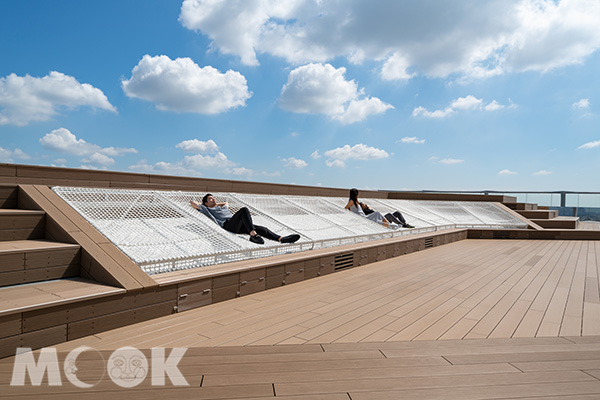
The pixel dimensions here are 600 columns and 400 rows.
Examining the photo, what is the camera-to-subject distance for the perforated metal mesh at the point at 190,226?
11.3 ft

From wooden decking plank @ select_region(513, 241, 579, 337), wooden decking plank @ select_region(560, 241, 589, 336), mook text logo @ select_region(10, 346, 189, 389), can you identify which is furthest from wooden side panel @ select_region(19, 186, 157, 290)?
wooden decking plank @ select_region(560, 241, 589, 336)

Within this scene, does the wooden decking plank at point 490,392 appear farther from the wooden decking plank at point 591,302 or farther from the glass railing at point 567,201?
the glass railing at point 567,201

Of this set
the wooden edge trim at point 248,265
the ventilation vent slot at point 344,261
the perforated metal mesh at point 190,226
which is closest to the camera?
the wooden edge trim at point 248,265

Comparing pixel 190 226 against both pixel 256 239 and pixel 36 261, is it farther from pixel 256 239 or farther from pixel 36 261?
pixel 36 261

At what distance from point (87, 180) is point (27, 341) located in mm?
3537

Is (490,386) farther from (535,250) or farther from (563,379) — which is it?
(535,250)

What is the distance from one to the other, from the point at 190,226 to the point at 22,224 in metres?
1.58

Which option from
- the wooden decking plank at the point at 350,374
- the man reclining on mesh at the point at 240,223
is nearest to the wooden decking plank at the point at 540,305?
the wooden decking plank at the point at 350,374

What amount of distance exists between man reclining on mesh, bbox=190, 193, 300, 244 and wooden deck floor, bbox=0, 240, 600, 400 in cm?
78

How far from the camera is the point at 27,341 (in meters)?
2.17

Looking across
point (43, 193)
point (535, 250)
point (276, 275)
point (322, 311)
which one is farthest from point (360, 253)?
point (535, 250)

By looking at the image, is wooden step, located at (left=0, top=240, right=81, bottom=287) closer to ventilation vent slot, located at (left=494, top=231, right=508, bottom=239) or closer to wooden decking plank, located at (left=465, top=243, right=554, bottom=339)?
wooden decking plank, located at (left=465, top=243, right=554, bottom=339)

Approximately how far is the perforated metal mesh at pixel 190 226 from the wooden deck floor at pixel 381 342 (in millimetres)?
558

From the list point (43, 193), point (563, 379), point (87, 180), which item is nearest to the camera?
point (563, 379)
